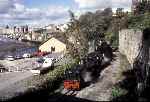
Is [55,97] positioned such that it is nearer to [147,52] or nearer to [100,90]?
[100,90]

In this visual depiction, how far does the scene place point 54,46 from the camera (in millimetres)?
83312

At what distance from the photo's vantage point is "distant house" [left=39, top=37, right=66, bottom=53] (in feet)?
263

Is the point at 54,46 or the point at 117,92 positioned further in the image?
the point at 54,46

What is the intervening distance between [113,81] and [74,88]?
421 centimetres

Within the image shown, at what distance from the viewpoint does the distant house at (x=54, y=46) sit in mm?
80181

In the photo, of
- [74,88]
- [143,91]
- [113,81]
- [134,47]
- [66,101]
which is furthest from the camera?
[134,47]

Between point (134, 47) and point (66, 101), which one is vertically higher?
point (134, 47)

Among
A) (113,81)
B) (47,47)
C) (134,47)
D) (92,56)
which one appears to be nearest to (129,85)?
(113,81)

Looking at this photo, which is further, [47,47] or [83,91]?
[47,47]

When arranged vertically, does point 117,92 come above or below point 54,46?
below

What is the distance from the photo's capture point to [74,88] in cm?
2756

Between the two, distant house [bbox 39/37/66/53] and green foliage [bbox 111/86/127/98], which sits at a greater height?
distant house [bbox 39/37/66/53]

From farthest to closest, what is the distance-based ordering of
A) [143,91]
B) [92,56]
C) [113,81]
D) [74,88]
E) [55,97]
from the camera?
[92,56] < [113,81] < [74,88] < [55,97] < [143,91]

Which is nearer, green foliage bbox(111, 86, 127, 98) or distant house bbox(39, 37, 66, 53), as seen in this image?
green foliage bbox(111, 86, 127, 98)
